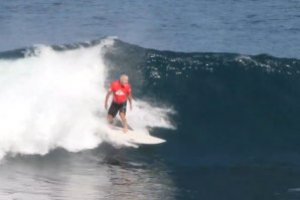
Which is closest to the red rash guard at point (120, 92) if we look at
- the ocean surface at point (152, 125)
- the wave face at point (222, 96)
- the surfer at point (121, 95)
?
the surfer at point (121, 95)

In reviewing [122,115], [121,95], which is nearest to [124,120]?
[122,115]

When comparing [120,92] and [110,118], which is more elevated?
Answer: [120,92]

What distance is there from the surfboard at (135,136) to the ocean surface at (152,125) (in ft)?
0.48

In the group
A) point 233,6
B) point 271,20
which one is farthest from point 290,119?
point 233,6

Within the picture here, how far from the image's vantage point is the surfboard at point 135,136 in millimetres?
21703

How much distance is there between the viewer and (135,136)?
21.8 metres

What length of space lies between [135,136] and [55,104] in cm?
216

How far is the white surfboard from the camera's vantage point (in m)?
21.7

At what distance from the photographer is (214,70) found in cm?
2558

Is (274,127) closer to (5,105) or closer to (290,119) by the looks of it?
(290,119)

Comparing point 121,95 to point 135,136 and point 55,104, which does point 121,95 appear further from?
point 55,104

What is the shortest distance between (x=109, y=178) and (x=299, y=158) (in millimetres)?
Result: 4921

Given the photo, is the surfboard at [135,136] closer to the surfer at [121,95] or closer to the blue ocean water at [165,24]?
the surfer at [121,95]

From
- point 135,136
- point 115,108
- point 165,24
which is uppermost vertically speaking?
point 165,24
